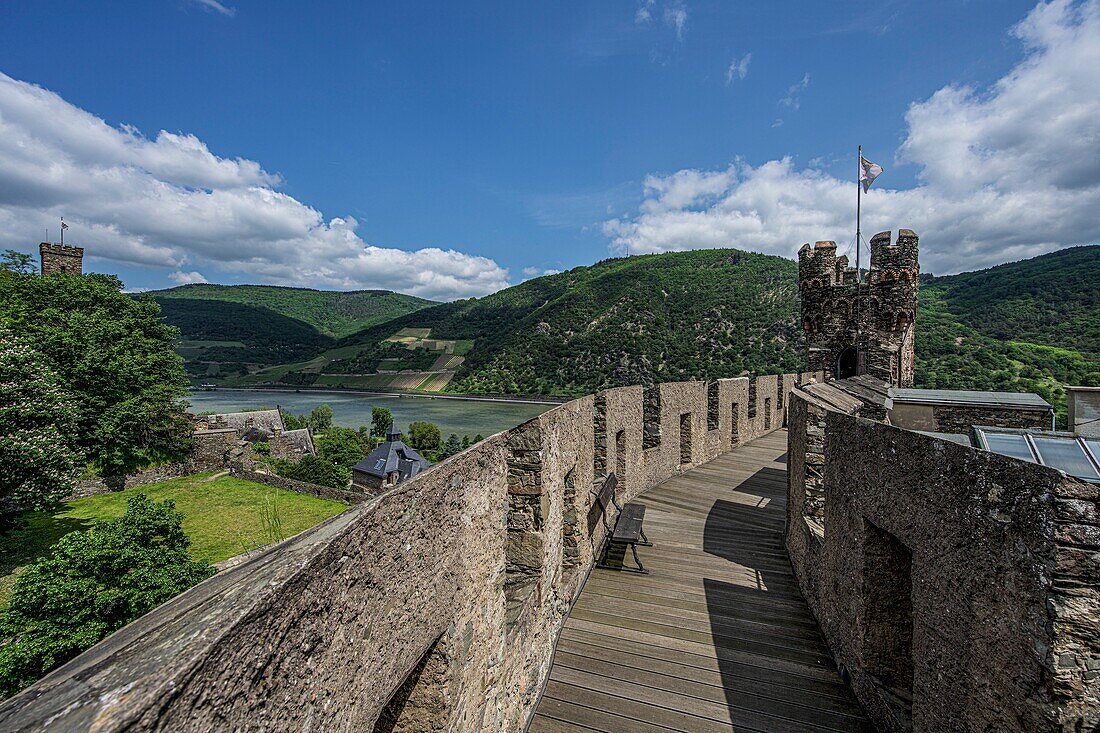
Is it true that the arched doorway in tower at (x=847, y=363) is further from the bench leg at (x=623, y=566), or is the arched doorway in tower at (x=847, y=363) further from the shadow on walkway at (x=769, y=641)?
the bench leg at (x=623, y=566)

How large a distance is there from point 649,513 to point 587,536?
2.61m

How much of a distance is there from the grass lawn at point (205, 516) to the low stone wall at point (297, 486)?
37cm

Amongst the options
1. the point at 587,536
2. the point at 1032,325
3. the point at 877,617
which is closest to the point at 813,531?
the point at 877,617

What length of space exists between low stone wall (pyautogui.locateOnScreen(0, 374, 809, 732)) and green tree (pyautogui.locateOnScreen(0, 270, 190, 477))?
80.3 feet

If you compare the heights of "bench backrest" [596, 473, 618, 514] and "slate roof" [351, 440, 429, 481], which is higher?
"bench backrest" [596, 473, 618, 514]

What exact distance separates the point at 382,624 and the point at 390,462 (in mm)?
39880

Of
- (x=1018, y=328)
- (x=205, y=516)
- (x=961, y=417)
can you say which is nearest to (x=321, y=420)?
(x=205, y=516)

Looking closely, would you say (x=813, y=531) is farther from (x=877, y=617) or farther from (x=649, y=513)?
(x=649, y=513)

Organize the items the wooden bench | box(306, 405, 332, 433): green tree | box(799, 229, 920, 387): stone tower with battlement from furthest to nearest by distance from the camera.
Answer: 1. box(306, 405, 332, 433): green tree
2. box(799, 229, 920, 387): stone tower with battlement
3. the wooden bench

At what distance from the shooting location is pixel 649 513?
8.57 m

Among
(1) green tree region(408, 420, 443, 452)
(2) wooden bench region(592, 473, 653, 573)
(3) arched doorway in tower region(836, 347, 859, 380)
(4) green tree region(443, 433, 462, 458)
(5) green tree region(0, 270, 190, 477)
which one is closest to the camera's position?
(2) wooden bench region(592, 473, 653, 573)

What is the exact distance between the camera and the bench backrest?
6.71 metres

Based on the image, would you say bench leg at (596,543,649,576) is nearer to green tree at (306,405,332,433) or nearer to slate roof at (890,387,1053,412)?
slate roof at (890,387,1053,412)

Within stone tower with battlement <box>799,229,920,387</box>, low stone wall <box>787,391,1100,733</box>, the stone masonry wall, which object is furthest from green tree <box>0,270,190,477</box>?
stone tower with battlement <box>799,229,920,387</box>
